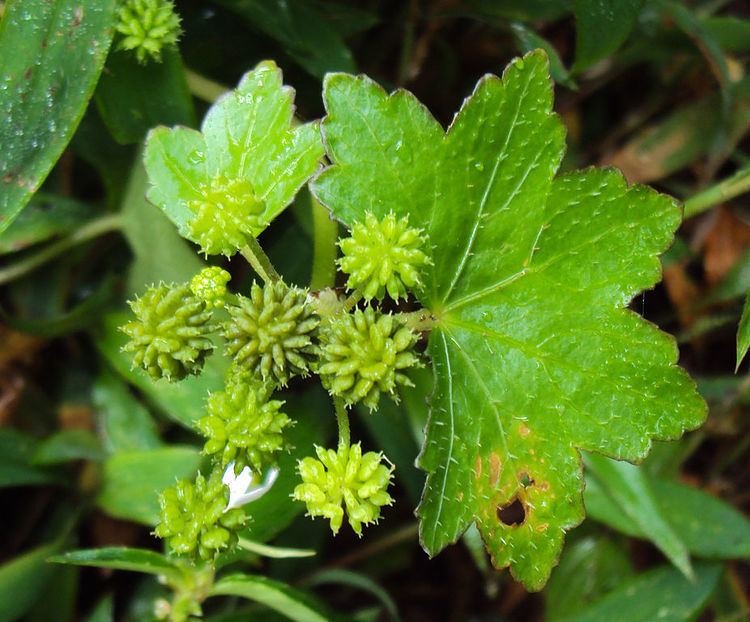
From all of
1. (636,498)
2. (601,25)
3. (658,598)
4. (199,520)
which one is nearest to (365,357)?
(199,520)

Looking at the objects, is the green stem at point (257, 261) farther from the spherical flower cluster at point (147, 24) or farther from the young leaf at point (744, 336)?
the young leaf at point (744, 336)

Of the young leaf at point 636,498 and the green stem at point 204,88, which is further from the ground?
the green stem at point 204,88

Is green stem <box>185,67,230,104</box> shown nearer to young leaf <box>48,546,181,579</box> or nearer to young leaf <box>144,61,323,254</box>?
young leaf <box>144,61,323,254</box>

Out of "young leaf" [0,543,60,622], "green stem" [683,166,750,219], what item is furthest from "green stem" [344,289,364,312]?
"young leaf" [0,543,60,622]

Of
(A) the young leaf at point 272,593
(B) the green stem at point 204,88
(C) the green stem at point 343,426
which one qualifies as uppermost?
(B) the green stem at point 204,88

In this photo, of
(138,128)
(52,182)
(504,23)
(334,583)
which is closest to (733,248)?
(504,23)

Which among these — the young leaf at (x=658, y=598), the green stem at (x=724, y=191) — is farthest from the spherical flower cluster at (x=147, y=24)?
the young leaf at (x=658, y=598)

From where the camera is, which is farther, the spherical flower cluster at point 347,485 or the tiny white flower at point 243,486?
the tiny white flower at point 243,486
